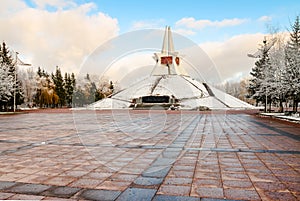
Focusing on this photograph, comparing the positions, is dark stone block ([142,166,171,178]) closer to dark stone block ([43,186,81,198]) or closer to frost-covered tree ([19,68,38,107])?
dark stone block ([43,186,81,198])

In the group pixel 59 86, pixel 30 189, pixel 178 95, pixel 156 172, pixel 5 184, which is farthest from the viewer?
pixel 59 86

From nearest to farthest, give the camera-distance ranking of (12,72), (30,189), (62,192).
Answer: (62,192) → (30,189) → (12,72)

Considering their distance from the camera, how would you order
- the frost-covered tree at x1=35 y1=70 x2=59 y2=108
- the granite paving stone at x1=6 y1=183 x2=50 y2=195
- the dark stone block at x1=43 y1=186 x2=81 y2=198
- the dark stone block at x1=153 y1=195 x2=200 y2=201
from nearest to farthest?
the dark stone block at x1=153 y1=195 x2=200 y2=201 < the dark stone block at x1=43 y1=186 x2=81 y2=198 < the granite paving stone at x1=6 y1=183 x2=50 y2=195 < the frost-covered tree at x1=35 y1=70 x2=59 y2=108

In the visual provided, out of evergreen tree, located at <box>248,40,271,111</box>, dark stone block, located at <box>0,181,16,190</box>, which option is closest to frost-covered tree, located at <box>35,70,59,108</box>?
evergreen tree, located at <box>248,40,271,111</box>

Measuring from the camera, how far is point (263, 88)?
25.4 meters

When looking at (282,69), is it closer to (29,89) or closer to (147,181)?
(147,181)

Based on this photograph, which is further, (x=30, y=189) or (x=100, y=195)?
(x=30, y=189)

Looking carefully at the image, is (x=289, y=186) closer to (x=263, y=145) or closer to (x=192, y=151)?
(x=192, y=151)

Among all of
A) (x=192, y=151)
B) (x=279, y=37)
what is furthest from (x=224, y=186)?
(x=279, y=37)

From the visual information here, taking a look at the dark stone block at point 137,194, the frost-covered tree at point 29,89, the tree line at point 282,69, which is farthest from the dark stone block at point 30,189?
the frost-covered tree at point 29,89

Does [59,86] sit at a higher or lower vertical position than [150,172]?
higher

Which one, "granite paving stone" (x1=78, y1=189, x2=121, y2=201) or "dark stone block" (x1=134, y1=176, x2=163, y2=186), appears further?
"dark stone block" (x1=134, y1=176, x2=163, y2=186)

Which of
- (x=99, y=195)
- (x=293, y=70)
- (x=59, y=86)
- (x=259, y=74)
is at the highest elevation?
(x=59, y=86)

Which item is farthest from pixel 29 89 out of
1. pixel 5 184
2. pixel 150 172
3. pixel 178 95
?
pixel 150 172
